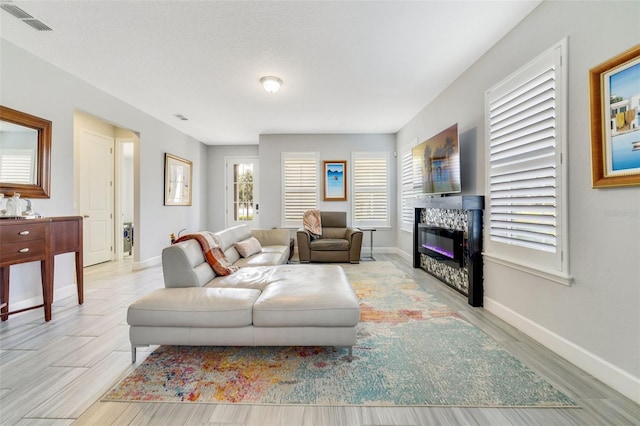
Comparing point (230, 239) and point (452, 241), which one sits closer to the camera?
point (452, 241)

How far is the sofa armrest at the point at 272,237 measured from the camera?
4.73 meters

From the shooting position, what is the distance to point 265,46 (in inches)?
105

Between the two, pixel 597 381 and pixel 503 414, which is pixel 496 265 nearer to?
pixel 597 381

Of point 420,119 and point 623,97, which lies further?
point 420,119

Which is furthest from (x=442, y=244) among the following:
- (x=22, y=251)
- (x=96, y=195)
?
(x=96, y=195)

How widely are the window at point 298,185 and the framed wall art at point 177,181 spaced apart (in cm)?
227

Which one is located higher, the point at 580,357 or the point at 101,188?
the point at 101,188

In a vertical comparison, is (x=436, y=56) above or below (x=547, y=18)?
above

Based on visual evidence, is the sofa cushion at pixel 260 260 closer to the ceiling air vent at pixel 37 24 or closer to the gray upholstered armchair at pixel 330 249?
the gray upholstered armchair at pixel 330 249

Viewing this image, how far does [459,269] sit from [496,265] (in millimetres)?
624

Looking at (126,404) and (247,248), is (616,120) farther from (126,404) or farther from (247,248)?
(247,248)

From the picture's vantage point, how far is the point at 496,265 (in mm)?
2645

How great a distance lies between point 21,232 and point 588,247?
458 centimetres

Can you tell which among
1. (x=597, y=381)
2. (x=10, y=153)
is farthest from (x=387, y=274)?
(x=10, y=153)
